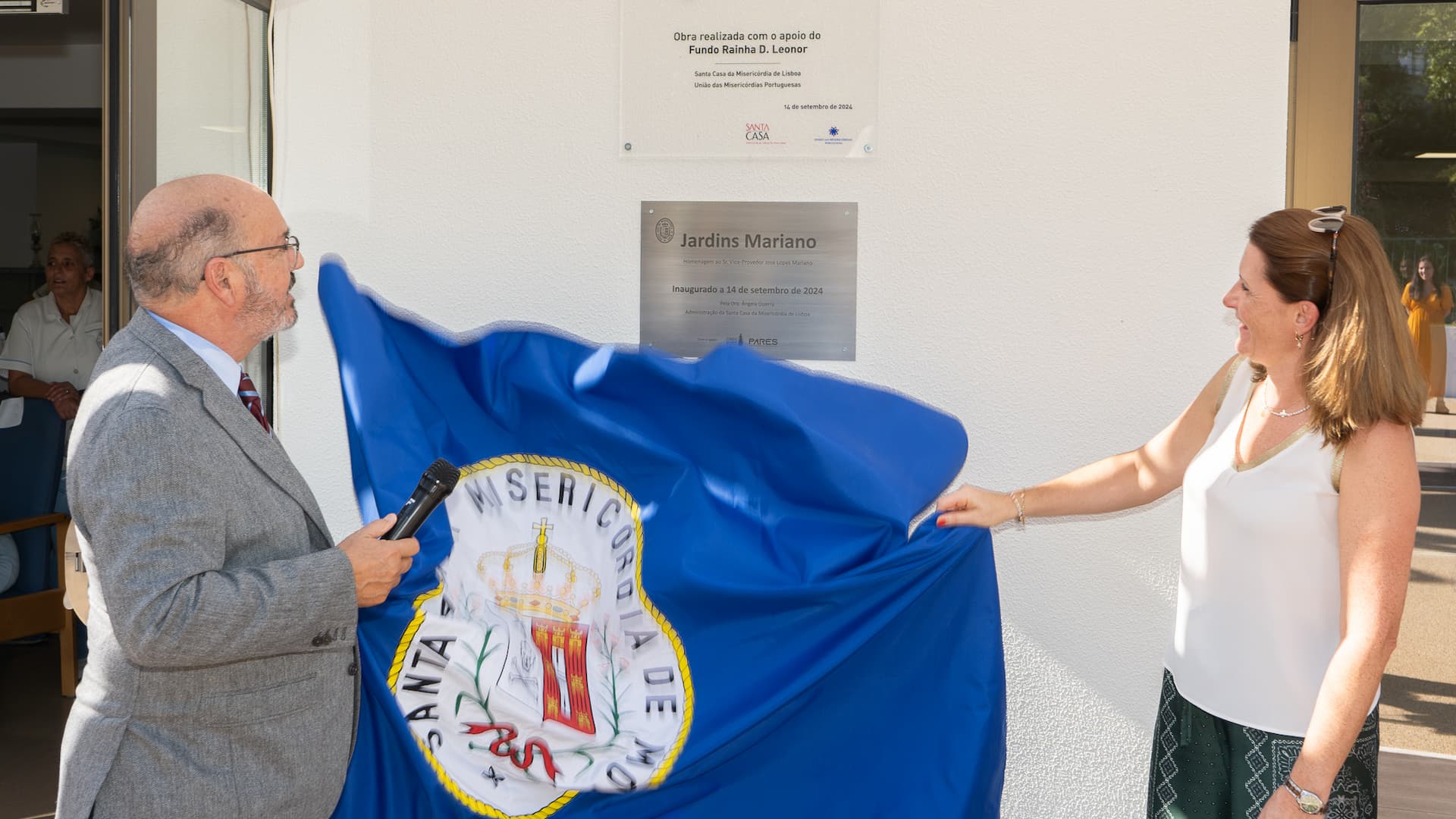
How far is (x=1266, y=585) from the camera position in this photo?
5.51ft

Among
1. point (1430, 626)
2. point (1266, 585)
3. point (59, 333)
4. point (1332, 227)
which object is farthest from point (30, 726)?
point (1430, 626)

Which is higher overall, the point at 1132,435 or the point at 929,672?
the point at 1132,435

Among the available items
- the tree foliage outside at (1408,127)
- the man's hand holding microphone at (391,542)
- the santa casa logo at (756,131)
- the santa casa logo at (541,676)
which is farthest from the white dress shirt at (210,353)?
the tree foliage outside at (1408,127)

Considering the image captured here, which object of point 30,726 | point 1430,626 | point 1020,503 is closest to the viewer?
point 1020,503

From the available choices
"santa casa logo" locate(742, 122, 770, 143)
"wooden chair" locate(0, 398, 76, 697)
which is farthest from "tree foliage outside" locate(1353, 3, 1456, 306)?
"wooden chair" locate(0, 398, 76, 697)

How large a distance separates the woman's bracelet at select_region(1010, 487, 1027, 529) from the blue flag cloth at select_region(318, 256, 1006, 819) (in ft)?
0.49

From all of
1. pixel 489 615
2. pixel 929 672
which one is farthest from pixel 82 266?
pixel 929 672

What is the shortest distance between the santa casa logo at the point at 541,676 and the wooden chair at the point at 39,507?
3.01 m

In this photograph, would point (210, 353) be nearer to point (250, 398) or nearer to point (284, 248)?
point (250, 398)

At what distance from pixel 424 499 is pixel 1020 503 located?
111 cm

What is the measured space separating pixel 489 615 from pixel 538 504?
0.22 metres

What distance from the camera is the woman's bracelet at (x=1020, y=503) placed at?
2119 millimetres

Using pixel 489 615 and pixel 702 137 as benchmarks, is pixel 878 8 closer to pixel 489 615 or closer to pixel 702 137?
pixel 702 137

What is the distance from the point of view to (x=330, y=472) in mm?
2859
